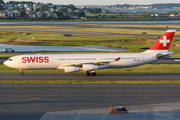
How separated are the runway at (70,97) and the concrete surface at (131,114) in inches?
43.7

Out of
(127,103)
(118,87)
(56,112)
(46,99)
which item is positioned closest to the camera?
(56,112)

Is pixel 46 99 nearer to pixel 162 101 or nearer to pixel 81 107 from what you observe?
pixel 81 107

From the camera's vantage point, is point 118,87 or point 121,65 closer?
point 118,87

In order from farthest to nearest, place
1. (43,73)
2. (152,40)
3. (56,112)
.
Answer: (152,40) < (43,73) < (56,112)

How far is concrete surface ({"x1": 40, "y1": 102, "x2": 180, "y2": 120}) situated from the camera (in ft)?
82.8

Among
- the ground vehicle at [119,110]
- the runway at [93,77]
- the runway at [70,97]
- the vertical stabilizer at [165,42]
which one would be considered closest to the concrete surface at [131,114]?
the ground vehicle at [119,110]

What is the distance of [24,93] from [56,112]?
9.42 m

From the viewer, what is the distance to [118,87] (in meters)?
37.5

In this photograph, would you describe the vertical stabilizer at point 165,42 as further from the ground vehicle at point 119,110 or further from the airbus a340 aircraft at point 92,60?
the ground vehicle at point 119,110

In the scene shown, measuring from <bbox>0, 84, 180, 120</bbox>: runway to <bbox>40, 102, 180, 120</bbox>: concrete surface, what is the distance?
1.11 meters

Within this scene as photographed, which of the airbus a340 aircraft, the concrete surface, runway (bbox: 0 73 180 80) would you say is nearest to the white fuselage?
the airbus a340 aircraft

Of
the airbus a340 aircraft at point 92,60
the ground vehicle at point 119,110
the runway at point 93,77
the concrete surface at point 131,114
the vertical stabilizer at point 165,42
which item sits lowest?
the runway at point 93,77

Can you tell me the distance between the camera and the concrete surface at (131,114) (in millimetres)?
25250

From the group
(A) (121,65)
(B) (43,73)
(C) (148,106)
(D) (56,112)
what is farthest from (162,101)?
(B) (43,73)
